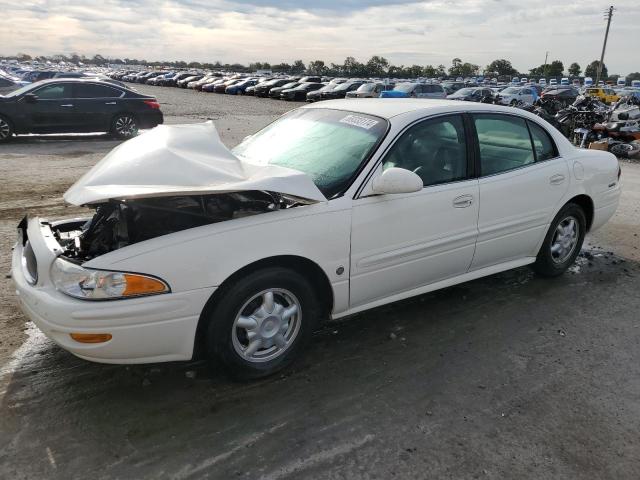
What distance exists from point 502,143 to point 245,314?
8.48ft

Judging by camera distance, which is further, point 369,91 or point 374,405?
point 369,91

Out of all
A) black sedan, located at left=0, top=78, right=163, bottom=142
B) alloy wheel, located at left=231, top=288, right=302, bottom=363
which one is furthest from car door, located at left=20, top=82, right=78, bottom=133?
alloy wheel, located at left=231, top=288, right=302, bottom=363

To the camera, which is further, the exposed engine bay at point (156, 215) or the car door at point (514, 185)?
the car door at point (514, 185)

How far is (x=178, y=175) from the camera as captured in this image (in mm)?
3006

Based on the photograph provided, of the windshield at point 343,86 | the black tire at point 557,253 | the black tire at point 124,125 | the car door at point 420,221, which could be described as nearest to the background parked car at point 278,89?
the windshield at point 343,86

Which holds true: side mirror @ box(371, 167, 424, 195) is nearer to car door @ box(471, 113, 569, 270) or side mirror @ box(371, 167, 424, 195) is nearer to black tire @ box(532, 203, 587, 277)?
car door @ box(471, 113, 569, 270)

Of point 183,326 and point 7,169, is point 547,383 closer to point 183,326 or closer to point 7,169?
point 183,326

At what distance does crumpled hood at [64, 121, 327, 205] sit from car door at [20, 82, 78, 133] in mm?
10389

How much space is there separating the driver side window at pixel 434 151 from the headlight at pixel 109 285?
5.65ft

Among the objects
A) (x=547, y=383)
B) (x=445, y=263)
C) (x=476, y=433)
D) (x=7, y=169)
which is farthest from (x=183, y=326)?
(x=7, y=169)

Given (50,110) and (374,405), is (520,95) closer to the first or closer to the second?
(50,110)

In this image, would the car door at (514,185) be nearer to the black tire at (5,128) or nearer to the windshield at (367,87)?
the black tire at (5,128)

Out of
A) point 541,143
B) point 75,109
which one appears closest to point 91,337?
point 541,143

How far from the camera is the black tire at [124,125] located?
44.0 ft
